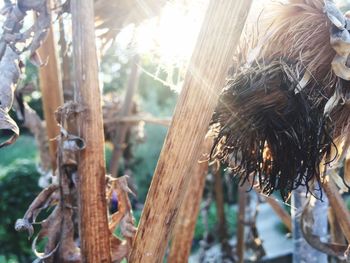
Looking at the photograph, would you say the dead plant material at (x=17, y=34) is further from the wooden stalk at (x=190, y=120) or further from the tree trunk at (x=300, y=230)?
the tree trunk at (x=300, y=230)

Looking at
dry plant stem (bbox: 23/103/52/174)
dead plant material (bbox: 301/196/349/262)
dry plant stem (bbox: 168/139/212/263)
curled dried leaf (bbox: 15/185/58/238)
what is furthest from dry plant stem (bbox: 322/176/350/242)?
dry plant stem (bbox: 23/103/52/174)

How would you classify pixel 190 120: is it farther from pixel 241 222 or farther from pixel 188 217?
pixel 241 222

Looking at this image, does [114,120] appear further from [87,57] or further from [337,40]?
[337,40]

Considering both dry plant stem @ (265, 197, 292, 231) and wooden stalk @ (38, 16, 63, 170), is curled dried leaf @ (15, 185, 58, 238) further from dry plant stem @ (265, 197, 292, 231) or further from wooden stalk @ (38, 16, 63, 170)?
dry plant stem @ (265, 197, 292, 231)

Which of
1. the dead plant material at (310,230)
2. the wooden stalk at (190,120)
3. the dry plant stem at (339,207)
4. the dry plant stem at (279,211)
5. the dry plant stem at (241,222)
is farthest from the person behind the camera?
the dry plant stem at (241,222)

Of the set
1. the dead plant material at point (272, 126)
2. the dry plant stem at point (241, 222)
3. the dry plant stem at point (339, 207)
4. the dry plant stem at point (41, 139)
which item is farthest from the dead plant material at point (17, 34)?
the dry plant stem at point (241, 222)
